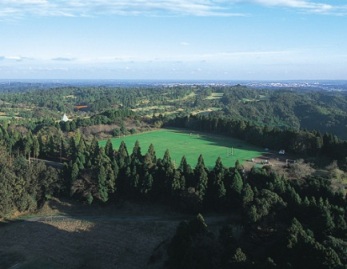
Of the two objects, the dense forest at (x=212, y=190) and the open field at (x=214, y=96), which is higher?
the open field at (x=214, y=96)

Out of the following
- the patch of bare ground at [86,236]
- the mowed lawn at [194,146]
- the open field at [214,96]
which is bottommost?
the patch of bare ground at [86,236]

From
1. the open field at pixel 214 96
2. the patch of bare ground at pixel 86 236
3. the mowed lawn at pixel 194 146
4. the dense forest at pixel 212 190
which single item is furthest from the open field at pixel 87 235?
the open field at pixel 214 96

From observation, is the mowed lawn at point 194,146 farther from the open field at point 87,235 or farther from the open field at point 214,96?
the open field at point 214,96

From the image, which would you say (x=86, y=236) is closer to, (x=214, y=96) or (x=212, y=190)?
(x=212, y=190)

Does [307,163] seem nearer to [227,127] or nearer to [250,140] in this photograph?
[250,140]

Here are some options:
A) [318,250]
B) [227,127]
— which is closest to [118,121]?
[227,127]

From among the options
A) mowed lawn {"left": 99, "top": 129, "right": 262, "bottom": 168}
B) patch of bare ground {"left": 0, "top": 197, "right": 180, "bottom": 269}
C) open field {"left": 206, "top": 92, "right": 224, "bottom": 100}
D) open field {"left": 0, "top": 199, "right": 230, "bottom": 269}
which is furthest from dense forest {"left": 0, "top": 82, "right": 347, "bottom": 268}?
open field {"left": 206, "top": 92, "right": 224, "bottom": 100}
